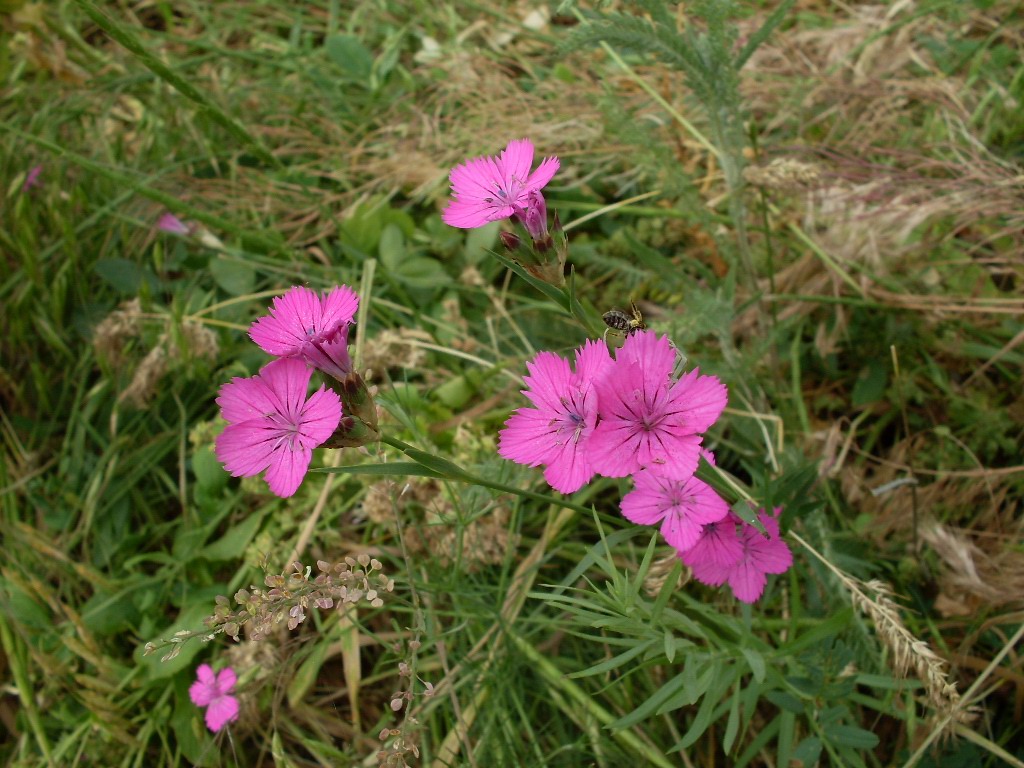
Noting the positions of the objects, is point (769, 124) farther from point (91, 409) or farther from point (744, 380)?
point (91, 409)

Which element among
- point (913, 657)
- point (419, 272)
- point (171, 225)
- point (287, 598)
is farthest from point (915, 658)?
point (171, 225)

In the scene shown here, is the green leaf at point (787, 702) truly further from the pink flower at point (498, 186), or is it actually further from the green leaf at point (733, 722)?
the pink flower at point (498, 186)

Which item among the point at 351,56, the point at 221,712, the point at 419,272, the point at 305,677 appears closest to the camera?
the point at 221,712

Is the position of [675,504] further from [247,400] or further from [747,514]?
[247,400]

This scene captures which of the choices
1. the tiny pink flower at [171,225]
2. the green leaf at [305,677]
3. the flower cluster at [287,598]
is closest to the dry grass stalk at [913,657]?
the flower cluster at [287,598]

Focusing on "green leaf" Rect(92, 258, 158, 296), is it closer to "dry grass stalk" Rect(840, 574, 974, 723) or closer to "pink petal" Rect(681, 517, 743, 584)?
"pink petal" Rect(681, 517, 743, 584)

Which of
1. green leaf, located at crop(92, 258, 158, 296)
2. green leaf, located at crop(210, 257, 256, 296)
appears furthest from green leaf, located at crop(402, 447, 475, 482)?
green leaf, located at crop(92, 258, 158, 296)

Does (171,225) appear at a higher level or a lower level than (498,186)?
lower
